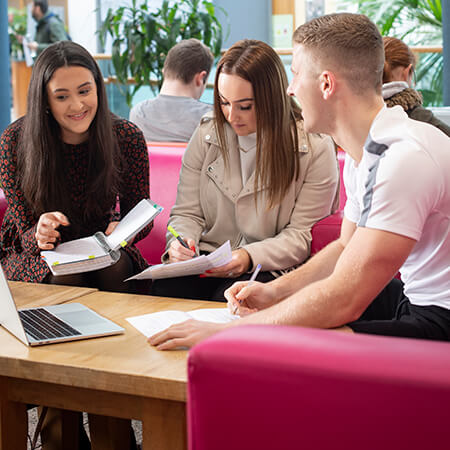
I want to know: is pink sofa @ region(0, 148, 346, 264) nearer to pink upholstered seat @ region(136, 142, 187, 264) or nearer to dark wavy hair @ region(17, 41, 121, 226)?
pink upholstered seat @ region(136, 142, 187, 264)

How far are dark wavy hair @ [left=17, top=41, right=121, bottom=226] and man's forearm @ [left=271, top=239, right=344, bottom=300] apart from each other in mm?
940

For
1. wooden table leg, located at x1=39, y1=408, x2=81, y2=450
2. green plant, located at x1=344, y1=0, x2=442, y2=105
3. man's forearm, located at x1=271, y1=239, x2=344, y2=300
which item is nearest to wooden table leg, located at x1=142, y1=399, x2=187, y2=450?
man's forearm, located at x1=271, y1=239, x2=344, y2=300

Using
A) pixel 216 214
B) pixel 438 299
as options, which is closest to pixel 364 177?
pixel 438 299

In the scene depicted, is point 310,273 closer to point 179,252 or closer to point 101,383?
point 179,252

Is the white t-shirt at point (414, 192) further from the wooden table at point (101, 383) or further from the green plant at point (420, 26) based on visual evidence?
the green plant at point (420, 26)

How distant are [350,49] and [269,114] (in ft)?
2.65

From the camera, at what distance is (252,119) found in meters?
2.35

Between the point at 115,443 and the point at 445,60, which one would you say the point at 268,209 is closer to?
the point at 115,443

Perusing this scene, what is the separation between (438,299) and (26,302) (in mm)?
1018

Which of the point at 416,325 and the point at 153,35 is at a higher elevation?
the point at 153,35

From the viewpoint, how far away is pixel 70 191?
2496mm

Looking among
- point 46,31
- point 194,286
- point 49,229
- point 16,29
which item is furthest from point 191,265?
point 16,29

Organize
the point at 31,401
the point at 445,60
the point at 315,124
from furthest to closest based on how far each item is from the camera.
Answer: the point at 445,60
the point at 315,124
the point at 31,401

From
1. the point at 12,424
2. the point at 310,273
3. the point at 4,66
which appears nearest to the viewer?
the point at 12,424
